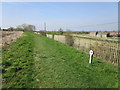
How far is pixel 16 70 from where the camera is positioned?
13.8 ft

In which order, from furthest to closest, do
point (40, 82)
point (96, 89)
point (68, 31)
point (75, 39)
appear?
point (68, 31), point (75, 39), point (40, 82), point (96, 89)

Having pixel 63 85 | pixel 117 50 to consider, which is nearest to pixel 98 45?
pixel 117 50

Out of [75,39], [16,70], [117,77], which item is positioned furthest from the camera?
[75,39]

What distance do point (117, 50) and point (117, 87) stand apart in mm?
2701

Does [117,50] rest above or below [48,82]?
above

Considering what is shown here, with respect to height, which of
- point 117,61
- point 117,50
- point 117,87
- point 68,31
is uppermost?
point 68,31

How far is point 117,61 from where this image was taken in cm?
A: 531

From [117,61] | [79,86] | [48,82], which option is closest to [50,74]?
[48,82]

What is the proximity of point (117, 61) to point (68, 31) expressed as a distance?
387 inches

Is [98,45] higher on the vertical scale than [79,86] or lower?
higher

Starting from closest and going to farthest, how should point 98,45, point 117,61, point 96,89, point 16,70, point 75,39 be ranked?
point 96,89 < point 16,70 < point 117,61 < point 98,45 < point 75,39

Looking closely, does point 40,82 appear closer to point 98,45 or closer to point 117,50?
point 117,50

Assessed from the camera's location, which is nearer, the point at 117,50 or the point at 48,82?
the point at 48,82

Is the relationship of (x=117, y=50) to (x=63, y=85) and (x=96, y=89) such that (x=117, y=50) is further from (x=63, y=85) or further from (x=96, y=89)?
(x=63, y=85)
